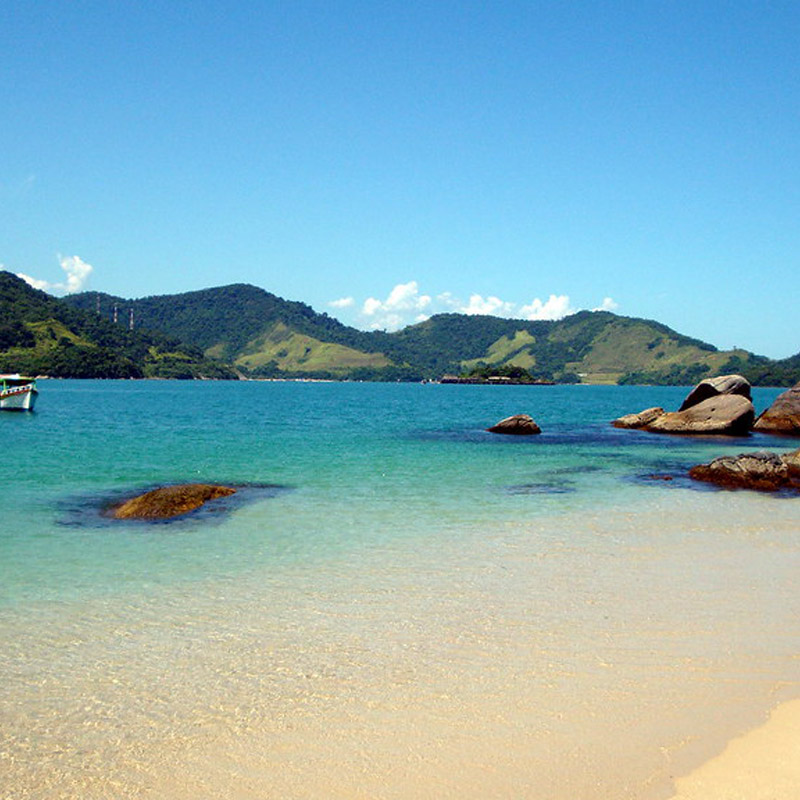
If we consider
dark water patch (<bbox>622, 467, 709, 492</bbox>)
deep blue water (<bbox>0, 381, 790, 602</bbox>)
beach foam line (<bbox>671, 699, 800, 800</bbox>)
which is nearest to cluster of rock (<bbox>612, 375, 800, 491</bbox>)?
deep blue water (<bbox>0, 381, 790, 602</bbox>)

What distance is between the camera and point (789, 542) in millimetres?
15531

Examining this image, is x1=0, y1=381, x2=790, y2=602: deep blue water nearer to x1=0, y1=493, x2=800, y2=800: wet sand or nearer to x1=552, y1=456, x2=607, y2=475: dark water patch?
x1=552, y1=456, x2=607, y2=475: dark water patch

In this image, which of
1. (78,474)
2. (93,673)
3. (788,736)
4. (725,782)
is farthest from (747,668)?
(78,474)

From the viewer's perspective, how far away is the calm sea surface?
6.03m

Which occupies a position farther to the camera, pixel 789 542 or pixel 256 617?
pixel 789 542

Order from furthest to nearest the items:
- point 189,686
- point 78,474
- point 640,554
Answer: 1. point 78,474
2. point 640,554
3. point 189,686

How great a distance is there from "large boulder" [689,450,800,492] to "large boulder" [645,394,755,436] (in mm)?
23207

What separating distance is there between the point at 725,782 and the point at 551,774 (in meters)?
1.32

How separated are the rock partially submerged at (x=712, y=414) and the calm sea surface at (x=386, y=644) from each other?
1170 inches

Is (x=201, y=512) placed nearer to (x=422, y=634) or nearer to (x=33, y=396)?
(x=422, y=634)

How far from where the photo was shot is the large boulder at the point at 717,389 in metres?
52.8

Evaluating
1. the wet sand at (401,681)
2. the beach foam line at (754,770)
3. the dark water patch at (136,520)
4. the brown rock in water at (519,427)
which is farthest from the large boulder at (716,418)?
the beach foam line at (754,770)

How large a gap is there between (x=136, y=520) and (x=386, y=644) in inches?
395

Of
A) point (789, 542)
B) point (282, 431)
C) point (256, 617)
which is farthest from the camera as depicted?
point (282, 431)
